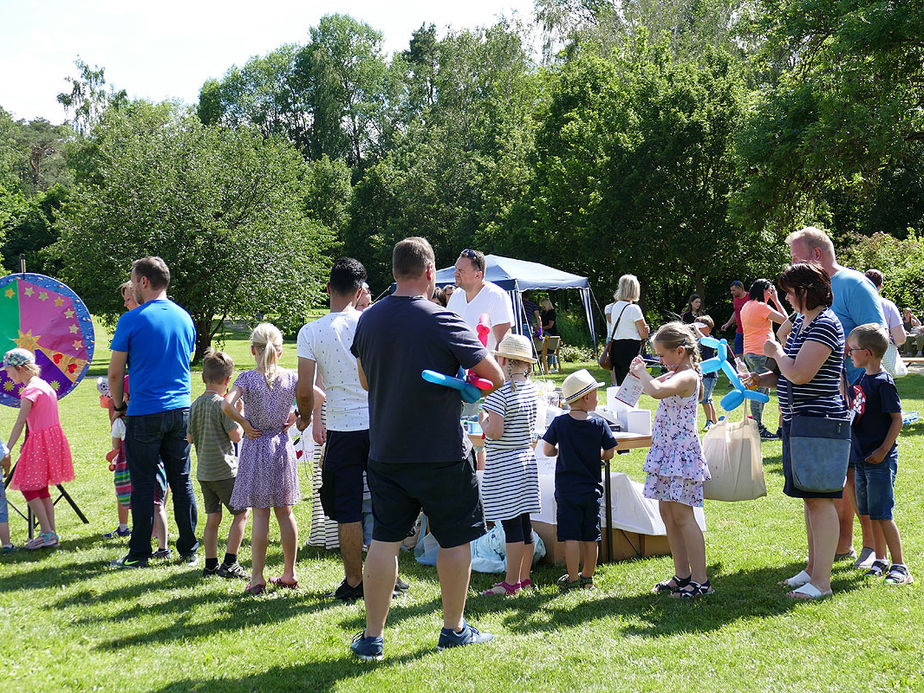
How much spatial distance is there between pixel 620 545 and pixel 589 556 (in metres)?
0.65

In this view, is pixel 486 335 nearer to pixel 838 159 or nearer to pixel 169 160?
pixel 838 159

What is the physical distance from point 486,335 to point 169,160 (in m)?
21.2

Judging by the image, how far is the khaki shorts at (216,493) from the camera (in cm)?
537

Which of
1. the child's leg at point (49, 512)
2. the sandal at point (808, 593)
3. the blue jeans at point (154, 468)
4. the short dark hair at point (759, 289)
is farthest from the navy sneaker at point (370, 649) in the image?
the short dark hair at point (759, 289)

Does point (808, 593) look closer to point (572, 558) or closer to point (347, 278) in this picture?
point (572, 558)

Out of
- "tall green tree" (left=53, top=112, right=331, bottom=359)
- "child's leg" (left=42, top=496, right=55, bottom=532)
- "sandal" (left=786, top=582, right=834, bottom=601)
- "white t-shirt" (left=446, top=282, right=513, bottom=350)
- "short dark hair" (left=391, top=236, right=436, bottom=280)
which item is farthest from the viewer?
"tall green tree" (left=53, top=112, right=331, bottom=359)

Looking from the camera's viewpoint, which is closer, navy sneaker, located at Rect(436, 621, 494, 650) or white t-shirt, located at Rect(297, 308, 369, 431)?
navy sneaker, located at Rect(436, 621, 494, 650)

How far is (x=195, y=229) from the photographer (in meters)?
23.7

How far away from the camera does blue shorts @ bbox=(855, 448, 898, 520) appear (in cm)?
477

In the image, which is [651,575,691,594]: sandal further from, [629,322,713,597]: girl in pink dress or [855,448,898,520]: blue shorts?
[855,448,898,520]: blue shorts

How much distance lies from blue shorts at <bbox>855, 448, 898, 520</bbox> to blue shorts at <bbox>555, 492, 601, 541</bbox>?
1553 mm

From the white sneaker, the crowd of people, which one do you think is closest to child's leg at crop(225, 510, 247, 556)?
the crowd of people

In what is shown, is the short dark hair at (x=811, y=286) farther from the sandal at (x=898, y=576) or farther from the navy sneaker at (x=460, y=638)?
the navy sneaker at (x=460, y=638)

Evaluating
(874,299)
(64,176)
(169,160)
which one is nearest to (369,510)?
(874,299)
